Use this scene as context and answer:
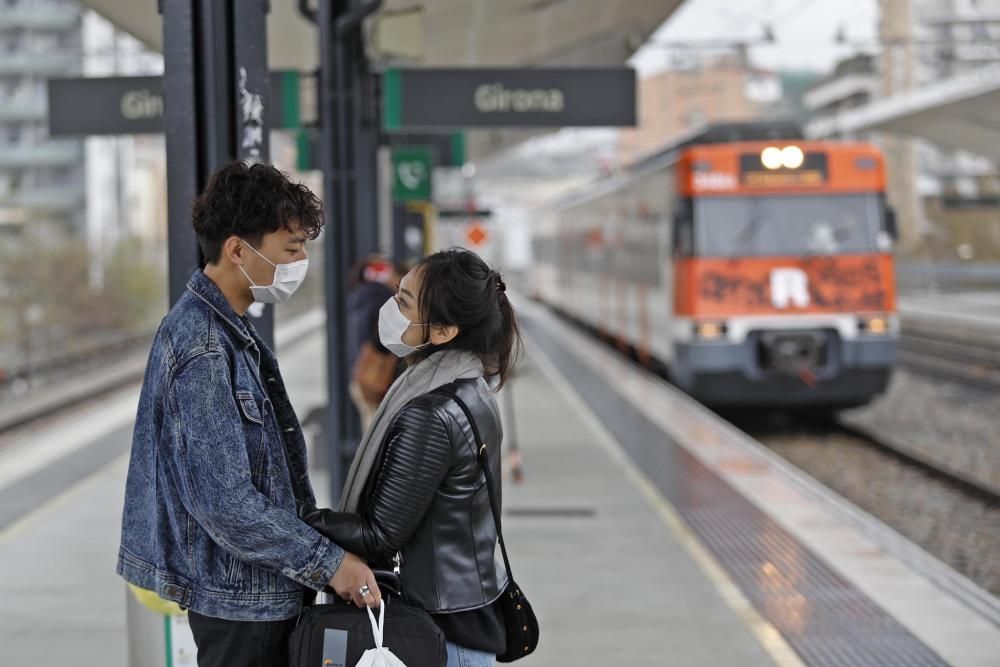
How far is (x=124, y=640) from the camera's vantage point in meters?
6.03

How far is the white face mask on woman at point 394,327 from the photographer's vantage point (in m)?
2.95

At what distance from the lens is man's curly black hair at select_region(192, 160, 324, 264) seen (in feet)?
9.20

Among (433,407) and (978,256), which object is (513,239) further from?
(433,407)

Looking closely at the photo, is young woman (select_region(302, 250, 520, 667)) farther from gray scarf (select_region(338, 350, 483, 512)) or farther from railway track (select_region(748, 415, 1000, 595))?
railway track (select_region(748, 415, 1000, 595))

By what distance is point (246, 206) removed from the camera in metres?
2.80

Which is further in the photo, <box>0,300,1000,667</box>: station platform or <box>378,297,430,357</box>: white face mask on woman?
<box>0,300,1000,667</box>: station platform

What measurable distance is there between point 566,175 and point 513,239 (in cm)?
2041

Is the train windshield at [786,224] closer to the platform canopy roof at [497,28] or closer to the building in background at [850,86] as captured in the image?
the platform canopy roof at [497,28]

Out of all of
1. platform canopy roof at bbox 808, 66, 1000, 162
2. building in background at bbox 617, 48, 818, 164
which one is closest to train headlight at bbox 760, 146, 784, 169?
platform canopy roof at bbox 808, 66, 1000, 162


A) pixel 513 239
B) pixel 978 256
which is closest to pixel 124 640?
pixel 978 256

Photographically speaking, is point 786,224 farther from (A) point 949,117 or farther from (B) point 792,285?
(A) point 949,117

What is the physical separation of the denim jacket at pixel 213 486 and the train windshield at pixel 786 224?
11.7 meters

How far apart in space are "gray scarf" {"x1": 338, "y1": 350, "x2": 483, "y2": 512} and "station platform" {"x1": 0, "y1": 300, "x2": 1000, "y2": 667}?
3.01 metres

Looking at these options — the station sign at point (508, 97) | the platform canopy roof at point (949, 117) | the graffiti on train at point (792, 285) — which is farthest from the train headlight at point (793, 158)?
the station sign at point (508, 97)
